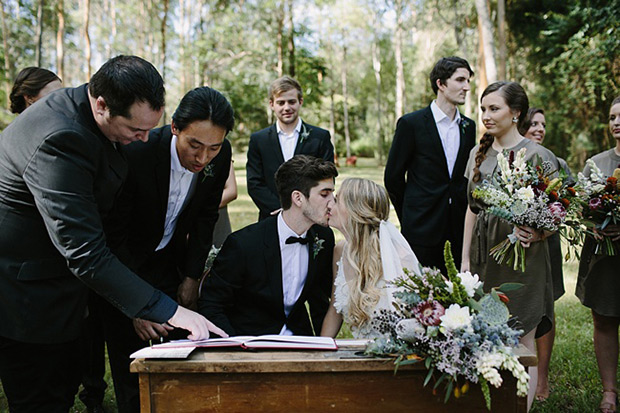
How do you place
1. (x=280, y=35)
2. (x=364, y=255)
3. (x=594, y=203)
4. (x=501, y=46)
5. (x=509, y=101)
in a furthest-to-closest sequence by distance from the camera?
(x=280, y=35) → (x=501, y=46) → (x=509, y=101) → (x=594, y=203) → (x=364, y=255)

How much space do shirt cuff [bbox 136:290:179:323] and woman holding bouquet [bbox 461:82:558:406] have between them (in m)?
2.13

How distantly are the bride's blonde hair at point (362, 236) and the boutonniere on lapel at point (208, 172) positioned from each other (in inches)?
31.5

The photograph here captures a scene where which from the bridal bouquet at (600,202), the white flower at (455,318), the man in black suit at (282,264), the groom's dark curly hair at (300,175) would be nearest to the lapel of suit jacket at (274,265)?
the man in black suit at (282,264)

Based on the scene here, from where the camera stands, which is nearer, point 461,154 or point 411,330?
point 411,330

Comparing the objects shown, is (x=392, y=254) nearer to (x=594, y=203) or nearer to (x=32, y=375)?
(x=594, y=203)

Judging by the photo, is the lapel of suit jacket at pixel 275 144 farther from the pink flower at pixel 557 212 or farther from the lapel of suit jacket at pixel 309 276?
the pink flower at pixel 557 212

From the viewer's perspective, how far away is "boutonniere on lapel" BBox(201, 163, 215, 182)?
3244 millimetres

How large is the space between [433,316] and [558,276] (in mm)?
2474

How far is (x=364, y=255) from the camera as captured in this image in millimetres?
3176

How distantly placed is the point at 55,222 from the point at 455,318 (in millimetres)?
1546

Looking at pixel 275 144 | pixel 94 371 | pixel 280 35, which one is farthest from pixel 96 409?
pixel 280 35

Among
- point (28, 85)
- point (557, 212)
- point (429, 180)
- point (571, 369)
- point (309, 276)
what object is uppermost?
point (28, 85)

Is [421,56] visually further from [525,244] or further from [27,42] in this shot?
[525,244]

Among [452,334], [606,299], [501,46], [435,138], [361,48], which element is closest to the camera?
[452,334]
